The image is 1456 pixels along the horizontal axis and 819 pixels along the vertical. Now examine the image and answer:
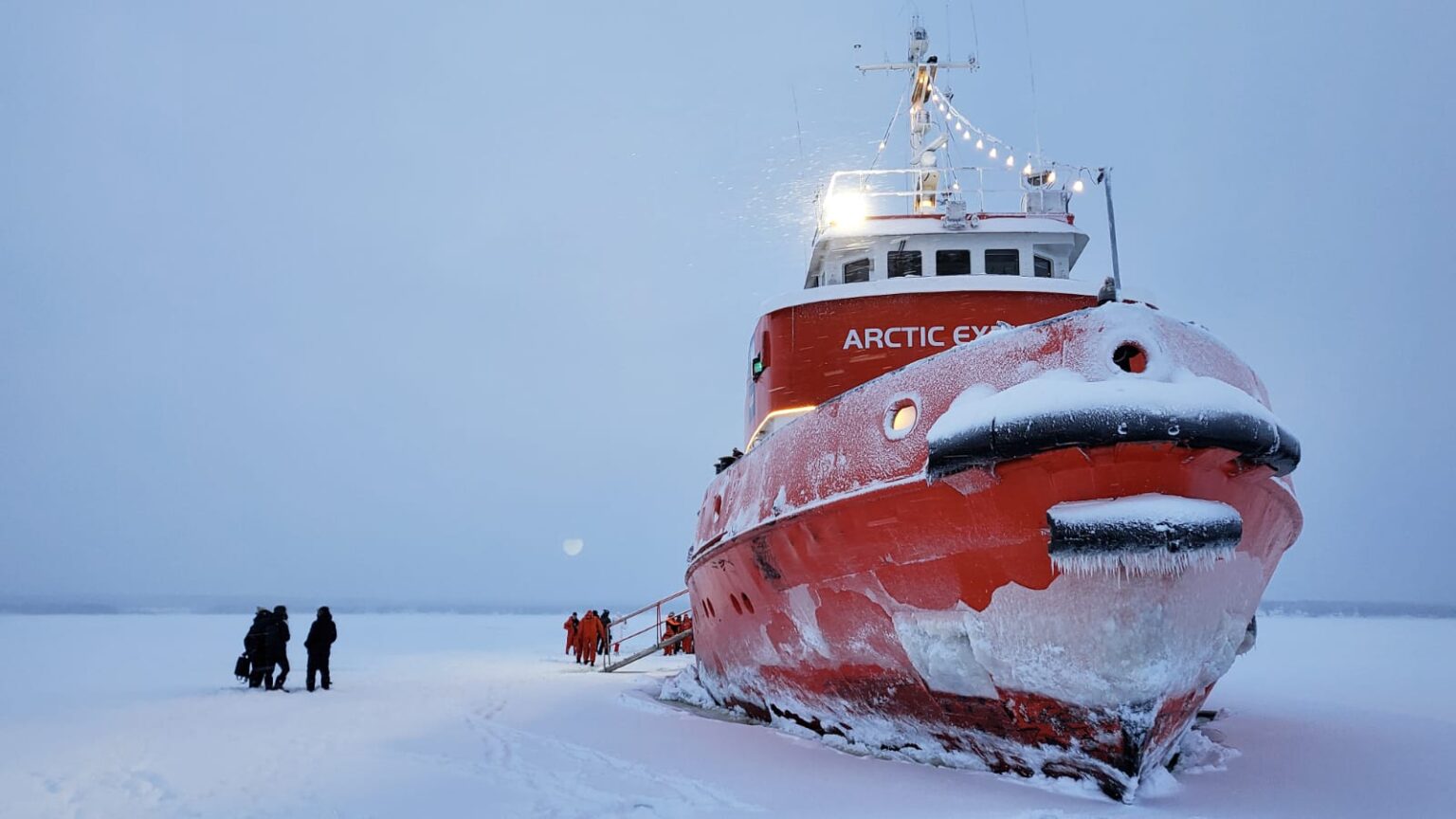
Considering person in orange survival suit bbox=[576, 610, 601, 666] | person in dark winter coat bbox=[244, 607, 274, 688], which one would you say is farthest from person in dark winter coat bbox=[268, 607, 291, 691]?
person in orange survival suit bbox=[576, 610, 601, 666]

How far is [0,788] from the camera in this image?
5758 millimetres

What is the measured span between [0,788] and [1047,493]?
6.37 m

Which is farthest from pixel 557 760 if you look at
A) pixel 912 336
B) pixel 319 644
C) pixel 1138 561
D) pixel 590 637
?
pixel 590 637

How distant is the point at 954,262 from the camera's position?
9.84 metres

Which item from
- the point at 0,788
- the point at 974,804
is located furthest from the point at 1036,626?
the point at 0,788

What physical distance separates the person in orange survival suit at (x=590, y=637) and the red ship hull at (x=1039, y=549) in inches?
449

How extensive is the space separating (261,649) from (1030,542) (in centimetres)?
1027

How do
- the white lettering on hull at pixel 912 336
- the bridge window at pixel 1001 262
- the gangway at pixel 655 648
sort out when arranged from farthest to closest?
the gangway at pixel 655 648, the bridge window at pixel 1001 262, the white lettering on hull at pixel 912 336

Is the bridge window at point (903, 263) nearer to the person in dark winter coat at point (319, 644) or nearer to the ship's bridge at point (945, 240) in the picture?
the ship's bridge at point (945, 240)

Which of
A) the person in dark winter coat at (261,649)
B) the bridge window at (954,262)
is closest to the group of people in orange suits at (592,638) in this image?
the person in dark winter coat at (261,649)

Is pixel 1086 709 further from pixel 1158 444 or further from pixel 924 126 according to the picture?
pixel 924 126

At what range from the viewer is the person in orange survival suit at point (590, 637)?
57.2ft

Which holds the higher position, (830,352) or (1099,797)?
(830,352)

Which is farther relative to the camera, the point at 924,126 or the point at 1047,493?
the point at 924,126
